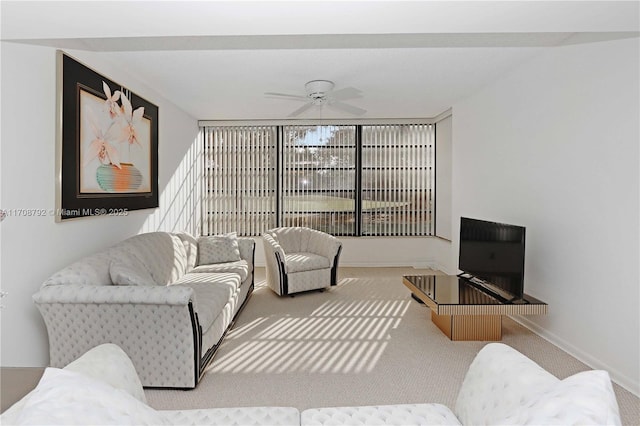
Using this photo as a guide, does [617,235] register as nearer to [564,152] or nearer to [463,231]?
[564,152]

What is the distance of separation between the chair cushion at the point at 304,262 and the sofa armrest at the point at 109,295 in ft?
8.13

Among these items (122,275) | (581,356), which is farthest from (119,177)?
(581,356)

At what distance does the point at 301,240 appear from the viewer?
581 centimetres

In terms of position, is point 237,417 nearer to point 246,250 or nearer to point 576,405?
point 576,405

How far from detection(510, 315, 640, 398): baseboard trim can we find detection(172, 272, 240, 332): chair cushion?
2.96 m

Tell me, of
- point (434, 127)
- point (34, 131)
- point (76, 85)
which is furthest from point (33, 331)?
point (434, 127)

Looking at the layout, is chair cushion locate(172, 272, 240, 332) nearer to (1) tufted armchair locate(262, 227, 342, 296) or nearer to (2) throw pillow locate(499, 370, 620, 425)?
(1) tufted armchair locate(262, 227, 342, 296)

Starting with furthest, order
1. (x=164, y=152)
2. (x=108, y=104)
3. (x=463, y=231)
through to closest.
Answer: (x=164, y=152), (x=463, y=231), (x=108, y=104)

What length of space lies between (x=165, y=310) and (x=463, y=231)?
10.9ft

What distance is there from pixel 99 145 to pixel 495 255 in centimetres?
383

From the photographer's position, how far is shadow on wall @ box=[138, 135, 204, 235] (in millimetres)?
5016

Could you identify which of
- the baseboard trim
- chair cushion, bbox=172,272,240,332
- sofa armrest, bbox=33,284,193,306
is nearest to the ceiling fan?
chair cushion, bbox=172,272,240,332

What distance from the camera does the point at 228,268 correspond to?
14.4ft

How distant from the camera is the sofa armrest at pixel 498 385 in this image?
1286 mm
